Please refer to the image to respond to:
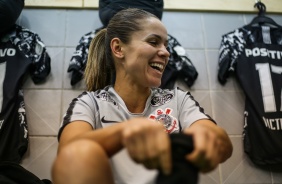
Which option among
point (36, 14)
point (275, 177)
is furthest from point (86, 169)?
point (36, 14)

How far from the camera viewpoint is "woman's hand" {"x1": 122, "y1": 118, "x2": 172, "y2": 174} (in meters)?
0.39

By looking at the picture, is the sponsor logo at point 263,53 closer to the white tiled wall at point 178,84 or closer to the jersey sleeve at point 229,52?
the jersey sleeve at point 229,52

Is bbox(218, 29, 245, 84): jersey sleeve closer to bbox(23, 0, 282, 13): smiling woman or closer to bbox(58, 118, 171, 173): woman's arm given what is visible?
bbox(23, 0, 282, 13): smiling woman

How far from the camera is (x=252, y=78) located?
4.53 feet

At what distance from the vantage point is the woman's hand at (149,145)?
39 cm

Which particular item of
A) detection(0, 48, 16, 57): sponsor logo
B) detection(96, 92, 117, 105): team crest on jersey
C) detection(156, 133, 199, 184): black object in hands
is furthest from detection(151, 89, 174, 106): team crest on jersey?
detection(0, 48, 16, 57): sponsor logo

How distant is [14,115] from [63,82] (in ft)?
0.87

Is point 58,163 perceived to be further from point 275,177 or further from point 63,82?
point 275,177

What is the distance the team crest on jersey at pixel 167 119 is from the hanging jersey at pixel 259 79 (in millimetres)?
595

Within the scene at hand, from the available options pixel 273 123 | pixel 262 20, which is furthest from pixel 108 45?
pixel 262 20

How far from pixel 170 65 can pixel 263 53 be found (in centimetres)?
46

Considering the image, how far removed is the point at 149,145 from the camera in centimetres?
39

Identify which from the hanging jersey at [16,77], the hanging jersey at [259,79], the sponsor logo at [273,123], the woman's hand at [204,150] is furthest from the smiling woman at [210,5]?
the woman's hand at [204,150]

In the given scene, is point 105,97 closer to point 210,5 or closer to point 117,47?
point 117,47
